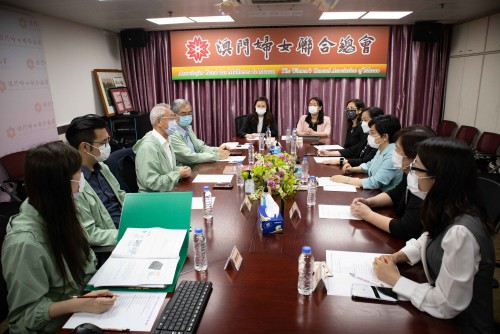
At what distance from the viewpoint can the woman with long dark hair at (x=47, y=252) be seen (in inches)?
43.9

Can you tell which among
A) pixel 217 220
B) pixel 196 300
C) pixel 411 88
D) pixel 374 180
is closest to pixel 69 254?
pixel 196 300

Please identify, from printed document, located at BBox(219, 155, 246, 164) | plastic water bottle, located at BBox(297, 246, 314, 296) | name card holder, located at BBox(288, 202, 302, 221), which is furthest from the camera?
printed document, located at BBox(219, 155, 246, 164)

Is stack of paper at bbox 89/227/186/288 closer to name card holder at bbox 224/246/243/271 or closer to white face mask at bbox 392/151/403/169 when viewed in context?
name card holder at bbox 224/246/243/271

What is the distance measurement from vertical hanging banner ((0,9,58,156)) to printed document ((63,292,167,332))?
3.32 m

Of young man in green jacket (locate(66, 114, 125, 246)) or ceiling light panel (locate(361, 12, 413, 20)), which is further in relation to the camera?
ceiling light panel (locate(361, 12, 413, 20))

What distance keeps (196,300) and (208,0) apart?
3.39 meters

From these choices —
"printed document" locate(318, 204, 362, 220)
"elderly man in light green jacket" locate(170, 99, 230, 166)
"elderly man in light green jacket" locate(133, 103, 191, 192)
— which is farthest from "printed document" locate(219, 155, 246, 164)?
"printed document" locate(318, 204, 362, 220)

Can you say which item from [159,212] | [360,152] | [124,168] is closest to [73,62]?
[124,168]

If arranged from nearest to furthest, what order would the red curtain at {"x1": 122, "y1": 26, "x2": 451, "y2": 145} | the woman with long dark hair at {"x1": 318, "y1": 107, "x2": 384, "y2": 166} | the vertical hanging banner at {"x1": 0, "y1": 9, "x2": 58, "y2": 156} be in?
the woman with long dark hair at {"x1": 318, "y1": 107, "x2": 384, "y2": 166} → the vertical hanging banner at {"x1": 0, "y1": 9, "x2": 58, "y2": 156} → the red curtain at {"x1": 122, "y1": 26, "x2": 451, "y2": 145}

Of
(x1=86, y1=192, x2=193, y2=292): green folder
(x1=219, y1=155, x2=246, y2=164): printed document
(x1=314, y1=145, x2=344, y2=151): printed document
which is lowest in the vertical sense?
(x1=219, y1=155, x2=246, y2=164): printed document

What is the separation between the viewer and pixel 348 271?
1376mm

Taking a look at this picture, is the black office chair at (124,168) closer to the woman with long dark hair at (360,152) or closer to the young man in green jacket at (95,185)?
the young man in green jacket at (95,185)

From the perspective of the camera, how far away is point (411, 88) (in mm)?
5902

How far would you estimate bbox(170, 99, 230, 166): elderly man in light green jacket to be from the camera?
10.6 ft
